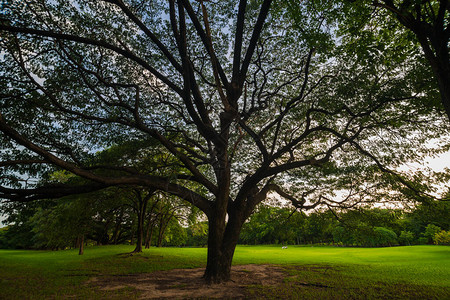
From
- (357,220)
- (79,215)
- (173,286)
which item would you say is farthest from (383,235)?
(79,215)

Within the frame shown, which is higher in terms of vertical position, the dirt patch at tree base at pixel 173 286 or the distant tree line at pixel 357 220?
the distant tree line at pixel 357 220

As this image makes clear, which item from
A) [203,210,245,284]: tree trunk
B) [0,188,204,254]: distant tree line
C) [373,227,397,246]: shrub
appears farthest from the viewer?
[373,227,397,246]: shrub

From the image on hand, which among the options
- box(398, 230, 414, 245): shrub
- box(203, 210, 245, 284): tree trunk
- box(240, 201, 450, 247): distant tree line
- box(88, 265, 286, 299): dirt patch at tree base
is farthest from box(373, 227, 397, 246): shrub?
box(203, 210, 245, 284): tree trunk

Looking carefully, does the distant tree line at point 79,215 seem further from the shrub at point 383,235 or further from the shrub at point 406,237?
the shrub at point 406,237

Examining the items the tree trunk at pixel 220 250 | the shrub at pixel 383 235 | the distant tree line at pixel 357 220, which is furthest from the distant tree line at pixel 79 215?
the shrub at pixel 383 235

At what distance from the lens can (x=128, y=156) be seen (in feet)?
37.6

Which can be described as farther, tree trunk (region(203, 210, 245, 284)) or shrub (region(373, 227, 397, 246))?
shrub (region(373, 227, 397, 246))

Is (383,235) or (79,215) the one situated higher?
(79,215)

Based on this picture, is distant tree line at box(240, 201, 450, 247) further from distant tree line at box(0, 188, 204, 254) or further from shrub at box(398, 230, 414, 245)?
shrub at box(398, 230, 414, 245)

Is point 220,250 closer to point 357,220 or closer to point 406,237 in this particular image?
point 357,220

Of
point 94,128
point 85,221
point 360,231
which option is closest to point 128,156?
point 94,128

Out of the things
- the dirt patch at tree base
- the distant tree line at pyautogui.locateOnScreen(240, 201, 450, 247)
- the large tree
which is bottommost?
the dirt patch at tree base

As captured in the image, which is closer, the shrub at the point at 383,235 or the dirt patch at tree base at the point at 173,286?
the dirt patch at tree base at the point at 173,286

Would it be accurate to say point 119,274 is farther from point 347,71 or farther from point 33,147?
point 347,71
